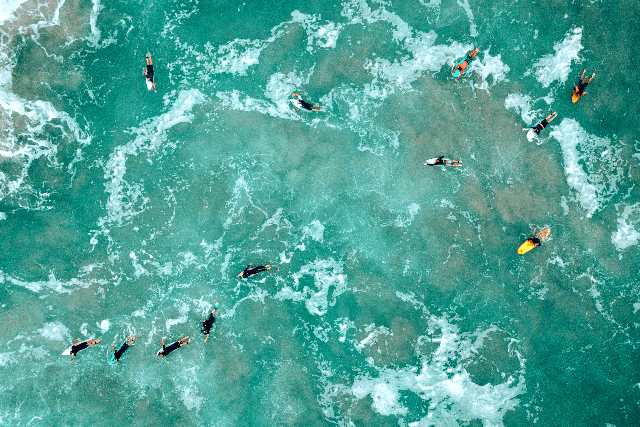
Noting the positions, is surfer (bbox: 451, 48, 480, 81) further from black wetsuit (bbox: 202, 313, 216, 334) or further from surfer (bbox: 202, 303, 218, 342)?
black wetsuit (bbox: 202, 313, 216, 334)

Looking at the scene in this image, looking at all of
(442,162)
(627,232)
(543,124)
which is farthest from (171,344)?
(627,232)

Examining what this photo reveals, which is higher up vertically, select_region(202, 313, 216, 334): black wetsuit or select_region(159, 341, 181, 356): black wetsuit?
select_region(202, 313, 216, 334): black wetsuit

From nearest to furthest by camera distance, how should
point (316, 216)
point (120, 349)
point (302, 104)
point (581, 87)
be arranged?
1. point (581, 87)
2. point (302, 104)
3. point (120, 349)
4. point (316, 216)

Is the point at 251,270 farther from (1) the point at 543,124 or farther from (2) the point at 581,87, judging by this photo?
(2) the point at 581,87

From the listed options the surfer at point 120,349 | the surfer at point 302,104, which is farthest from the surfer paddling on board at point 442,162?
the surfer at point 120,349

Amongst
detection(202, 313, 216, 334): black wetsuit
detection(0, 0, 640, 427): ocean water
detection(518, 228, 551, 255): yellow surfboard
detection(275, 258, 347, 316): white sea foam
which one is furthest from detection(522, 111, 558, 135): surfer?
detection(202, 313, 216, 334): black wetsuit

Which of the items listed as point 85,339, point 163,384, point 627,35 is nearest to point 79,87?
point 85,339

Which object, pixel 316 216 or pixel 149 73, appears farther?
pixel 316 216
